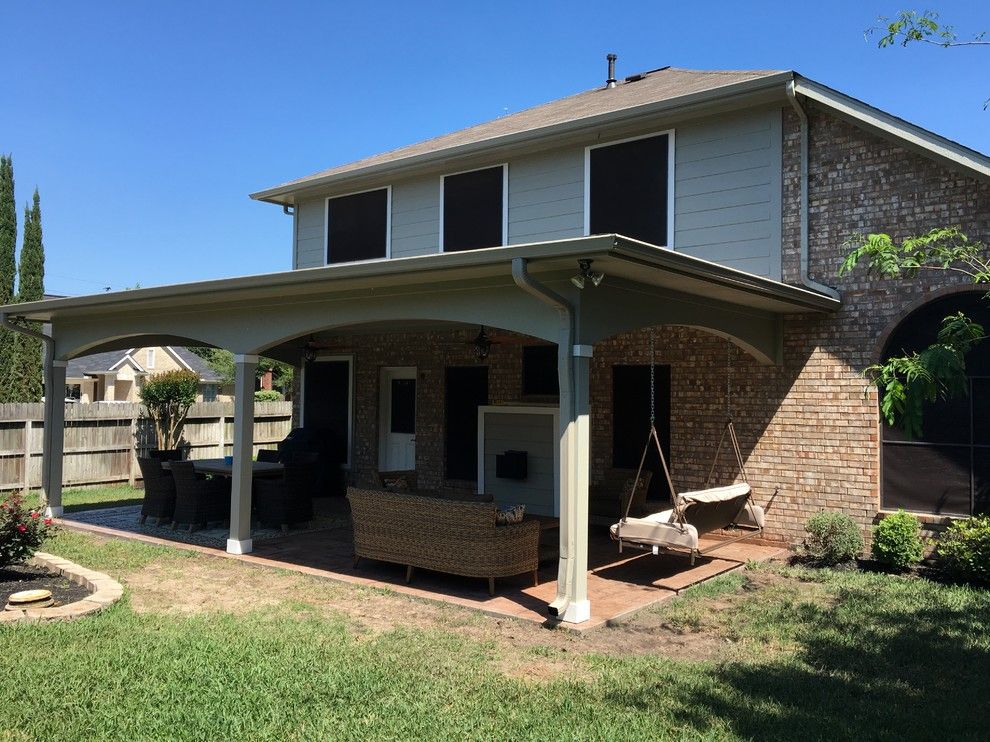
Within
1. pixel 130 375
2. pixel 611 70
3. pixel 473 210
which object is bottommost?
pixel 130 375

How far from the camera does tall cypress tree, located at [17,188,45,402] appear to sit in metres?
19.4

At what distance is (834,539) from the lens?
25.9 ft

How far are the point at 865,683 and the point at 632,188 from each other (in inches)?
253

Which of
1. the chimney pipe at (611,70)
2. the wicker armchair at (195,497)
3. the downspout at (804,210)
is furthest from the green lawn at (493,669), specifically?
the chimney pipe at (611,70)

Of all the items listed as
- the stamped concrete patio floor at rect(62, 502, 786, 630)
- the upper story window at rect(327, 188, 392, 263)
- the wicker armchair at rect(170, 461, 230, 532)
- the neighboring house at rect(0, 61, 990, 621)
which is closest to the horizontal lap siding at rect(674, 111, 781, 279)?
the neighboring house at rect(0, 61, 990, 621)

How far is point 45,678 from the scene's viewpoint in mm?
4582

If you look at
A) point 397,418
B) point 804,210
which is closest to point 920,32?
point 804,210

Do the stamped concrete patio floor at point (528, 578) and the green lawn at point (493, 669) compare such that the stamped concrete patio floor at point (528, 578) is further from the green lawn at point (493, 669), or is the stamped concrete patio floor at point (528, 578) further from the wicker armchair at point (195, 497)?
the wicker armchair at point (195, 497)

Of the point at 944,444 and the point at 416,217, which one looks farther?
the point at 416,217

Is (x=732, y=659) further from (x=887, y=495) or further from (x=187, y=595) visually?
(x=187, y=595)

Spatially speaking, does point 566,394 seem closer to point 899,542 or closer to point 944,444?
point 899,542

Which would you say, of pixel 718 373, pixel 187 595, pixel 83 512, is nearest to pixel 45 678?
pixel 187 595

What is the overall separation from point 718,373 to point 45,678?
729 cm

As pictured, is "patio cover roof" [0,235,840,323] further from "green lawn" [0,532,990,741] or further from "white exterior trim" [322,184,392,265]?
"white exterior trim" [322,184,392,265]
